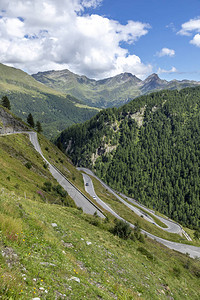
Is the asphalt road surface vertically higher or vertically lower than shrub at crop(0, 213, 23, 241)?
lower

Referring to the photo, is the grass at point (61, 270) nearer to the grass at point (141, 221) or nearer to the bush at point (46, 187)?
the bush at point (46, 187)

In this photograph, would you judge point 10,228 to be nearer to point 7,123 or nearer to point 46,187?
point 46,187

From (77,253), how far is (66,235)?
Answer: 2.37m

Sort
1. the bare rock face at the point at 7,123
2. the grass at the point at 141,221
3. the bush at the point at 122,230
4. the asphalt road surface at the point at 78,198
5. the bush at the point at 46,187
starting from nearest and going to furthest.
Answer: the bush at the point at 122,230 < the bush at the point at 46,187 < the asphalt road surface at the point at 78,198 < the grass at the point at 141,221 < the bare rock face at the point at 7,123

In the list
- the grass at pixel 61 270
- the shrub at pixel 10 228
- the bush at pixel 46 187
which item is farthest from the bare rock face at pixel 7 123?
the shrub at pixel 10 228

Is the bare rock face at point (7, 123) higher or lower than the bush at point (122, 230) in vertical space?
higher

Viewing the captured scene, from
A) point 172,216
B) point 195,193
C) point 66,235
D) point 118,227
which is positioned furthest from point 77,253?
point 195,193

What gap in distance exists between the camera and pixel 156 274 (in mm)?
18141

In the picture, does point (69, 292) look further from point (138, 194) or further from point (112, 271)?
point (138, 194)

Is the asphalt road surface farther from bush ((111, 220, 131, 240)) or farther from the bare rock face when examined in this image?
the bare rock face

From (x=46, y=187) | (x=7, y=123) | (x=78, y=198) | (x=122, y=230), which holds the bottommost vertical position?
(x=78, y=198)

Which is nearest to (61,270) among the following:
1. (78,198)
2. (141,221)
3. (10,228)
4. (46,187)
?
(10,228)

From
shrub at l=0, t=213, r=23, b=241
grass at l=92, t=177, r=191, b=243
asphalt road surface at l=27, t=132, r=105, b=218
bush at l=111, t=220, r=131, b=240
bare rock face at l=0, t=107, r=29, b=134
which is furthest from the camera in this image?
bare rock face at l=0, t=107, r=29, b=134

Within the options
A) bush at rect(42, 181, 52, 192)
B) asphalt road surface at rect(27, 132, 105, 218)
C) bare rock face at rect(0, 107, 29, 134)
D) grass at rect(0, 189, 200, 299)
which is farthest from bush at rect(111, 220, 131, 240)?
bare rock face at rect(0, 107, 29, 134)
